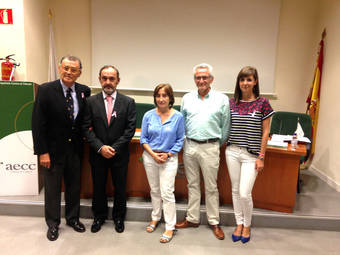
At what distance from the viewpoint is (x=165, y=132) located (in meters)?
1.93

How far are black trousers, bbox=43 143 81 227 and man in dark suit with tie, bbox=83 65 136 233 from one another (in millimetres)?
185

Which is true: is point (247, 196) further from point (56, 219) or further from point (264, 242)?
point (56, 219)

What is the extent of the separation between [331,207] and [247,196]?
1.33m

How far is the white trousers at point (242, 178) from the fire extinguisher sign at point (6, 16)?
327 centimetres

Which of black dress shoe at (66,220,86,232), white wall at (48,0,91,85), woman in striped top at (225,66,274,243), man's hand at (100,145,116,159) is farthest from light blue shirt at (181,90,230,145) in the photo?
white wall at (48,0,91,85)

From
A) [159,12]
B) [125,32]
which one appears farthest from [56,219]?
[159,12]

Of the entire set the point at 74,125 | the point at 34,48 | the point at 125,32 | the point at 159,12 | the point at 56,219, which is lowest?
the point at 56,219

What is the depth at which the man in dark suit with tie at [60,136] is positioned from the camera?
1851mm

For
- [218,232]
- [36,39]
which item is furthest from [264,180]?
[36,39]

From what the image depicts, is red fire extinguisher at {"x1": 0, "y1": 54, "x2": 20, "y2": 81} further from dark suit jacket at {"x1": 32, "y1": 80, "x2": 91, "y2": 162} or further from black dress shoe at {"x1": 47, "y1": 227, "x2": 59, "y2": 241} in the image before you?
black dress shoe at {"x1": 47, "y1": 227, "x2": 59, "y2": 241}

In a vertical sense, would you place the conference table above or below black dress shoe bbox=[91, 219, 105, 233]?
above

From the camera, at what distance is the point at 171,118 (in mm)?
1955

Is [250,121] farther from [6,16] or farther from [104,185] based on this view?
[6,16]

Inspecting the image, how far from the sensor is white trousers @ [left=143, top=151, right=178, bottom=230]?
198 centimetres
